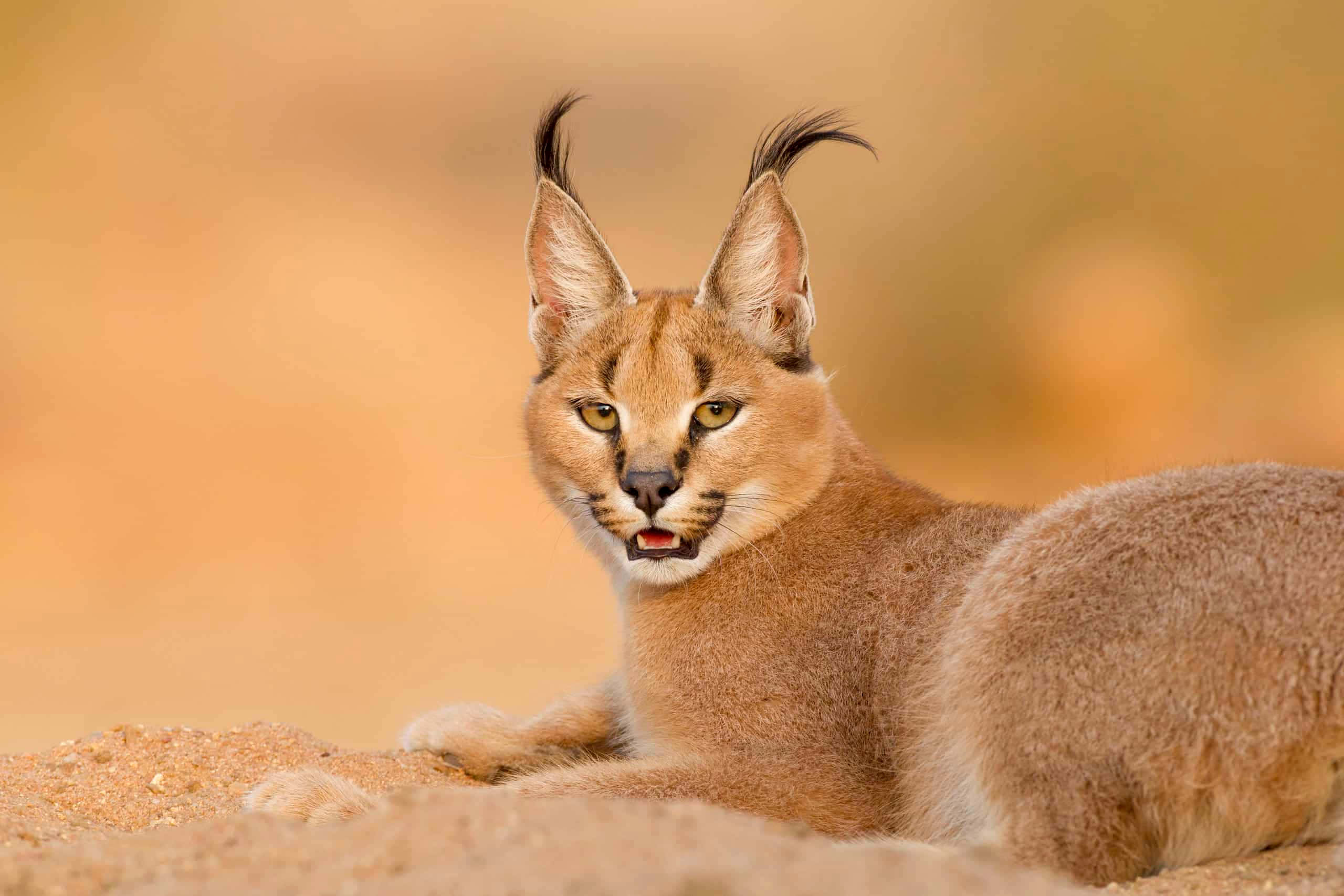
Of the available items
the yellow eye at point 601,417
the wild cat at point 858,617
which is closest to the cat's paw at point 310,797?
the wild cat at point 858,617

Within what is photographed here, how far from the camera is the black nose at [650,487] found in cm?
548

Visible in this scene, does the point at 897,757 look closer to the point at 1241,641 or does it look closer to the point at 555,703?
the point at 1241,641

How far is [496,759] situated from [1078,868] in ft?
10.5

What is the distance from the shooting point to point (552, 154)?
20.9 feet

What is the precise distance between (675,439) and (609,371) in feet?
1.58

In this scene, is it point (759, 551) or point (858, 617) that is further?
point (759, 551)

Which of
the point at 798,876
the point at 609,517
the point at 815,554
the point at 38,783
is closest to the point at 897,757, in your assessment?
the point at 815,554

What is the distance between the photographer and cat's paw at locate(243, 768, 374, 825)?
5.09m

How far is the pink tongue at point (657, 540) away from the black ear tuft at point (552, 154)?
5.31ft

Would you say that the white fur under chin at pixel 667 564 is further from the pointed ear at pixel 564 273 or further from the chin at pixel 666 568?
the pointed ear at pixel 564 273

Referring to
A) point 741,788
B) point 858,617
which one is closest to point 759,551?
point 858,617

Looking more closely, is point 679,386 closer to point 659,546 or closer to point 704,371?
point 704,371

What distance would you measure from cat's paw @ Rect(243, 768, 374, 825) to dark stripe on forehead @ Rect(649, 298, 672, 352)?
219 centimetres

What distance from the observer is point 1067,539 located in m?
4.71
